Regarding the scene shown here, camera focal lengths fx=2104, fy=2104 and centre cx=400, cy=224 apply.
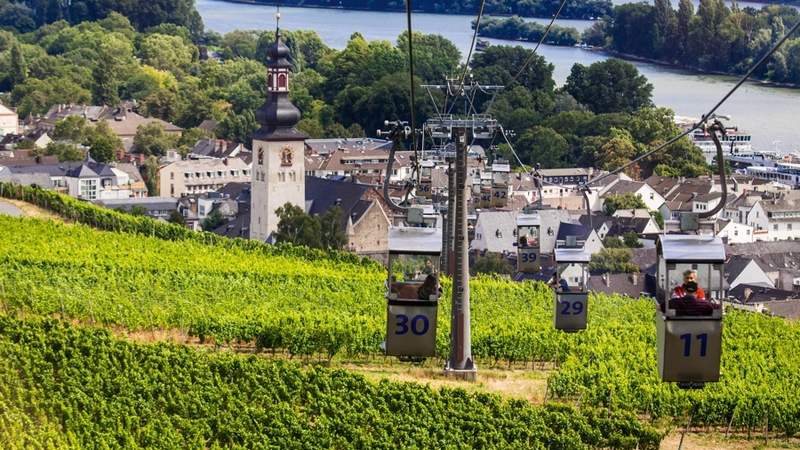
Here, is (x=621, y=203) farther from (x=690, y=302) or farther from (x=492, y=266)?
(x=690, y=302)

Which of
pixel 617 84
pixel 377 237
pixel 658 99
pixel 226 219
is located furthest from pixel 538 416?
pixel 658 99

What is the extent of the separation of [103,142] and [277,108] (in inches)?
1211

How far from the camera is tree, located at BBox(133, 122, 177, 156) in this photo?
364ft

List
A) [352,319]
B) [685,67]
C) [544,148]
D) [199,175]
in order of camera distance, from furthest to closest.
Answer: [685,67] → [544,148] → [199,175] → [352,319]

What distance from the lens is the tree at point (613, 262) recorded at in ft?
227

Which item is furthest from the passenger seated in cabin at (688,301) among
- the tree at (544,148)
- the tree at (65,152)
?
the tree at (544,148)

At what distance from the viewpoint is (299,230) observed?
69.1m

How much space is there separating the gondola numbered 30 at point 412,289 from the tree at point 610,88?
95.4 meters

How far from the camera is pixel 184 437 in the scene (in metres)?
29.1

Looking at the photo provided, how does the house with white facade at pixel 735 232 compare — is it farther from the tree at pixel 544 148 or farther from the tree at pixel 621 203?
the tree at pixel 544 148

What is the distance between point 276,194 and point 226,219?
8.73 metres

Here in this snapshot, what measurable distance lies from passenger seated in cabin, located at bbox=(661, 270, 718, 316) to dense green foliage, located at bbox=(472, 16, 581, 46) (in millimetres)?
165331

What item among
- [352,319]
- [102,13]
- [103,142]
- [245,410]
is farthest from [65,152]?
[102,13]

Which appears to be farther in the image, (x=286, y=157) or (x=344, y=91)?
(x=344, y=91)
